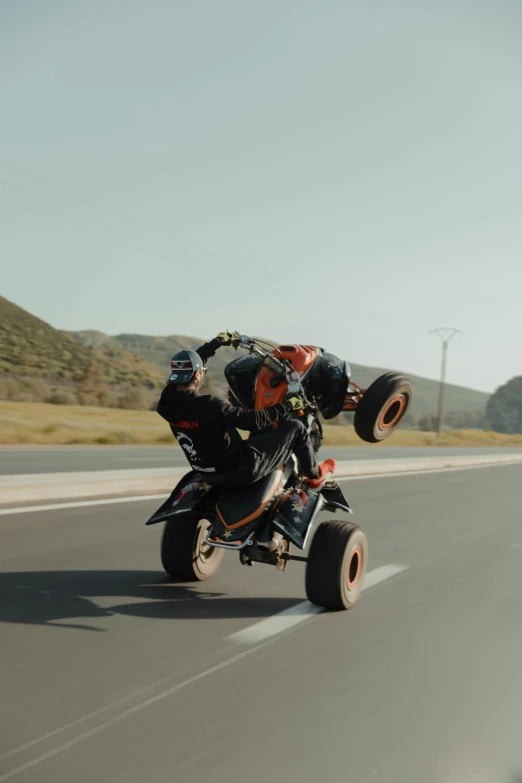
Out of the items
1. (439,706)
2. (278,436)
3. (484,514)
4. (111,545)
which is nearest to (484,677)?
(439,706)

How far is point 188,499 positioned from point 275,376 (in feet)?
3.58

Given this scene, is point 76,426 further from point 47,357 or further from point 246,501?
point 47,357

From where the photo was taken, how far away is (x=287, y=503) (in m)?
6.04

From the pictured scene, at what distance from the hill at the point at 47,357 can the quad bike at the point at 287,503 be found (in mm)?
57939

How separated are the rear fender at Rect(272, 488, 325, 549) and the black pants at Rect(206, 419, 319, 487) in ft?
0.83

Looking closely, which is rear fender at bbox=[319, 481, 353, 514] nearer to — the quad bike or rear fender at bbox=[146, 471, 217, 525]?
the quad bike

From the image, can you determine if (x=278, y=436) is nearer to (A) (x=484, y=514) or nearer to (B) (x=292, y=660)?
(B) (x=292, y=660)

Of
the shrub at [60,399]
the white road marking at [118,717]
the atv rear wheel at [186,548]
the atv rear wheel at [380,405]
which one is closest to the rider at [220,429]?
the atv rear wheel at [380,405]

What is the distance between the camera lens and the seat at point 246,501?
584cm

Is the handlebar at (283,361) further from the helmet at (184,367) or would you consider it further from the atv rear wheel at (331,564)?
the atv rear wheel at (331,564)

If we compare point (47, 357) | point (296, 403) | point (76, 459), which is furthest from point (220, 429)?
point (47, 357)

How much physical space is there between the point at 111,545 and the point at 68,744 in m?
5.04

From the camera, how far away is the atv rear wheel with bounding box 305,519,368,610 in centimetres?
603


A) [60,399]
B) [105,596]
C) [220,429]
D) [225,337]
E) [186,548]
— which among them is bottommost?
[105,596]
